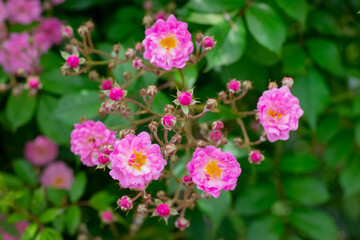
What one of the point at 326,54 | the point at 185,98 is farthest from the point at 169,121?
the point at 326,54

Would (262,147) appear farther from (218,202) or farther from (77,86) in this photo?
(77,86)

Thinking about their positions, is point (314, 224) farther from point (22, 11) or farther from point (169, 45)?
point (22, 11)

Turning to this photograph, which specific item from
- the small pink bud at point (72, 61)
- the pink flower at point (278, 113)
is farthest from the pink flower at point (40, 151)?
the pink flower at point (278, 113)

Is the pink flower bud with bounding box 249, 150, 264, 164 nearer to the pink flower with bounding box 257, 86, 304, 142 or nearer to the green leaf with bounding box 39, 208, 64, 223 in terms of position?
the pink flower with bounding box 257, 86, 304, 142

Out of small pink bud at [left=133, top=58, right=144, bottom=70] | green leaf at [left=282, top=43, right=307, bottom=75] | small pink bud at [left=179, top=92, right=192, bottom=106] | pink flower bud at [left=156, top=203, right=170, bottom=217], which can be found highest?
small pink bud at [left=179, top=92, right=192, bottom=106]

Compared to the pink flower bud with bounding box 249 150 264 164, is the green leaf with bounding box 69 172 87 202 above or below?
below

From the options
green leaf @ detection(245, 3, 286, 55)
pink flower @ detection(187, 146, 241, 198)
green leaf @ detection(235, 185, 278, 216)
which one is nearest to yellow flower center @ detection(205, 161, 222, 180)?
pink flower @ detection(187, 146, 241, 198)

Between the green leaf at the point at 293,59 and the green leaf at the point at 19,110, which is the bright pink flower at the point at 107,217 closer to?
the green leaf at the point at 19,110

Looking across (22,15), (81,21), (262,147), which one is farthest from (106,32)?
(262,147)
